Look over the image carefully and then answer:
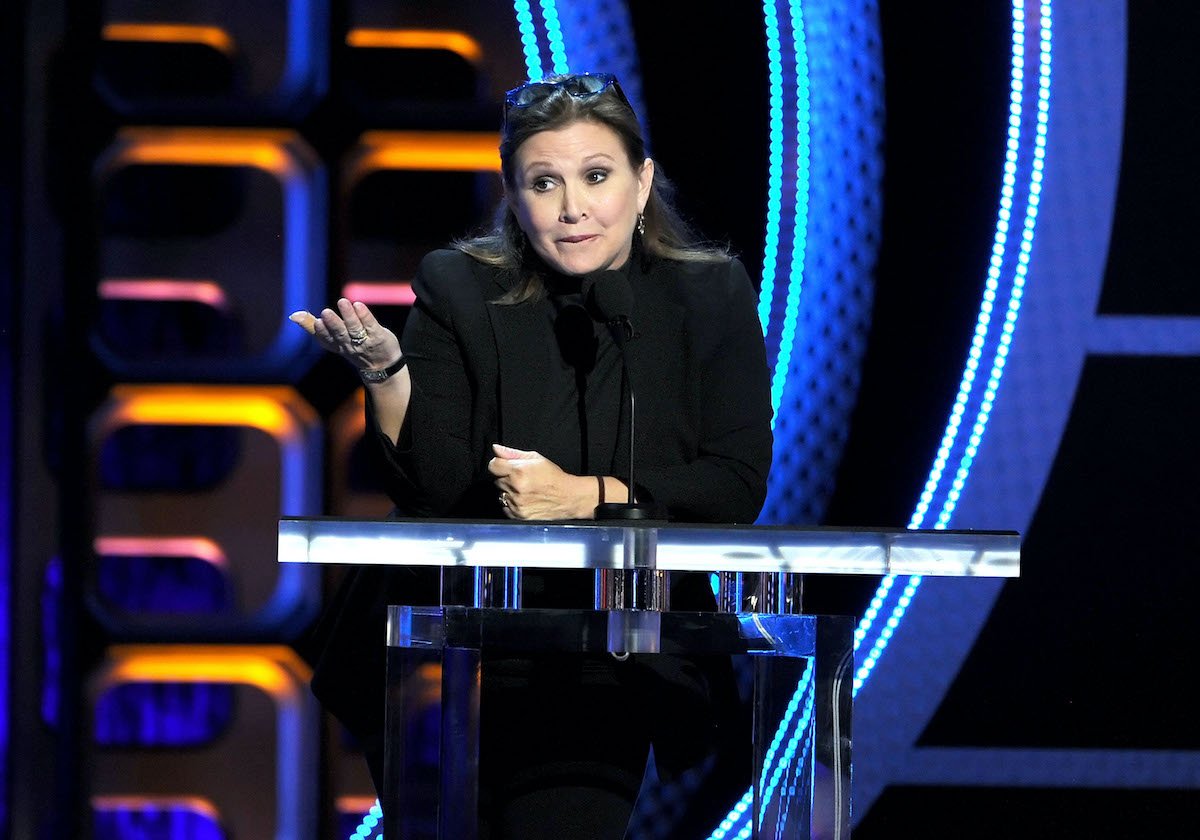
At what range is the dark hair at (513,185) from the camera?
1992mm

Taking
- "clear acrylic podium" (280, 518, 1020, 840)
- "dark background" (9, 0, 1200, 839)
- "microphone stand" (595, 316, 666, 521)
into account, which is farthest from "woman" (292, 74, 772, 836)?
"dark background" (9, 0, 1200, 839)

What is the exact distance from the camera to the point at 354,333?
1.77m

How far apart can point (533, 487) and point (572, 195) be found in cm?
45

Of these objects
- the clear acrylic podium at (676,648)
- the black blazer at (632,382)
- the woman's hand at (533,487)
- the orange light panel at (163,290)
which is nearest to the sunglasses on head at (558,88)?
the black blazer at (632,382)

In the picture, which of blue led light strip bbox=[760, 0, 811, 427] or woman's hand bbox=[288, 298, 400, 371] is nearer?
woman's hand bbox=[288, 298, 400, 371]

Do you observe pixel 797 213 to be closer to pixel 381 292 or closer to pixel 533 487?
pixel 381 292

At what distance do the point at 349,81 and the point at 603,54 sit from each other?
503 mm

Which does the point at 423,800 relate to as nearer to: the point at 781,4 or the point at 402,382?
the point at 402,382

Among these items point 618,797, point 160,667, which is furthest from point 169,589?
point 618,797

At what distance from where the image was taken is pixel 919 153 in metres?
2.91

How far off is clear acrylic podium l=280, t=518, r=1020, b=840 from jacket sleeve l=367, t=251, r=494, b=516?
0.36 m

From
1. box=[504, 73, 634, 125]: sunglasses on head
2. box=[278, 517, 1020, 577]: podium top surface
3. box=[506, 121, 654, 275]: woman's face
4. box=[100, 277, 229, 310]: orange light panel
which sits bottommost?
box=[278, 517, 1020, 577]: podium top surface

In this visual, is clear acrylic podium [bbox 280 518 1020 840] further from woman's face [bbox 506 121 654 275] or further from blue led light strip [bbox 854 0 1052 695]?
blue led light strip [bbox 854 0 1052 695]

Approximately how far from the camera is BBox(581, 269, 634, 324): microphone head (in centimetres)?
177
